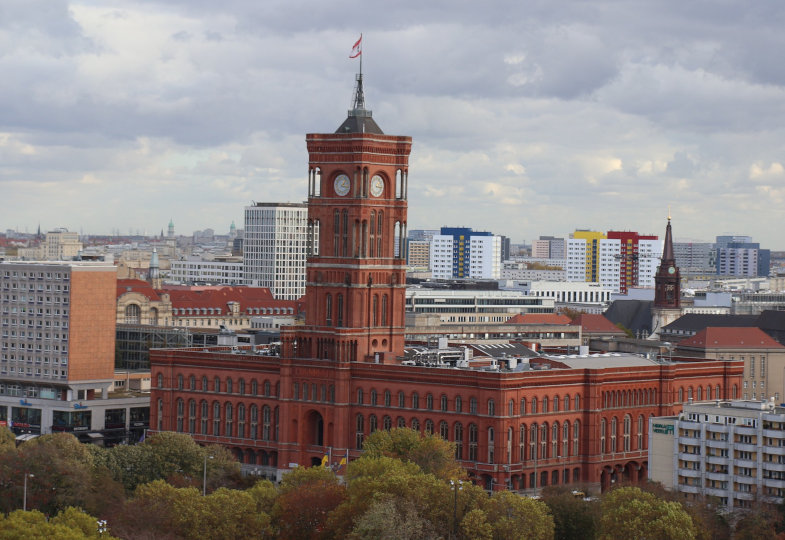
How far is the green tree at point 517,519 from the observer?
129 metres

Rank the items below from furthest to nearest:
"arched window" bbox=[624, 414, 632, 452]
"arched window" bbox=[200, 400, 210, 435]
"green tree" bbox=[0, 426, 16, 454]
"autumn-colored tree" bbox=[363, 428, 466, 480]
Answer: "arched window" bbox=[200, 400, 210, 435] → "arched window" bbox=[624, 414, 632, 452] → "green tree" bbox=[0, 426, 16, 454] → "autumn-colored tree" bbox=[363, 428, 466, 480]

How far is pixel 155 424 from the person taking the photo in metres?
192

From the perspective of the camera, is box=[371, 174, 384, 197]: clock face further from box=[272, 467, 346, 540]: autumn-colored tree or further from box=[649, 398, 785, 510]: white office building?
box=[272, 467, 346, 540]: autumn-colored tree

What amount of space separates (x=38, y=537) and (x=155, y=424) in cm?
7303

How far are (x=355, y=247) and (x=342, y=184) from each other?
690 cm

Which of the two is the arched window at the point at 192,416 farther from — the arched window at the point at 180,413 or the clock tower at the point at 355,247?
the clock tower at the point at 355,247

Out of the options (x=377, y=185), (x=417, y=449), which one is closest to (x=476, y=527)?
(x=417, y=449)

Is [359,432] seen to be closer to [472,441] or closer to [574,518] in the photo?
[472,441]

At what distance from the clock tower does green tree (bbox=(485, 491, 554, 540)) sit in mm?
48701

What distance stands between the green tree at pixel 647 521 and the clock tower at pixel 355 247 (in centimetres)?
5351

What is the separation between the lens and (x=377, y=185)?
601 feet

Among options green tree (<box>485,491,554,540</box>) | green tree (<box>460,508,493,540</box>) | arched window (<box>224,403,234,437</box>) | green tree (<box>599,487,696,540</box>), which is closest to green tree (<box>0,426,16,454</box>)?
arched window (<box>224,403,234,437</box>)

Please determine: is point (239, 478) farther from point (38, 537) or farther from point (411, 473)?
point (38, 537)

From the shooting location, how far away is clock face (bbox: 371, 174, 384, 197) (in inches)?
7190
